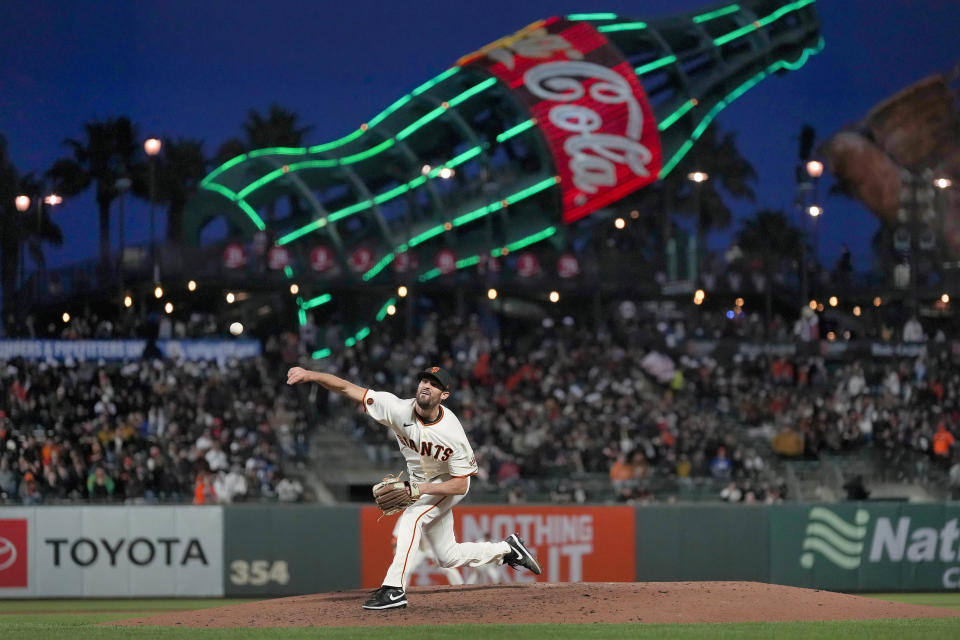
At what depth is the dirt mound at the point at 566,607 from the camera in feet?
34.5

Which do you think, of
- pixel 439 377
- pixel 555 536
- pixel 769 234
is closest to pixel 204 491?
pixel 555 536

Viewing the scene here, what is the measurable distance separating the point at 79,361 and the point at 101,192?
22448mm

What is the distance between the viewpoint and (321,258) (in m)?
36.6

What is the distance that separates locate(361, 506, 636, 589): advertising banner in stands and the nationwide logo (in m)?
2.64

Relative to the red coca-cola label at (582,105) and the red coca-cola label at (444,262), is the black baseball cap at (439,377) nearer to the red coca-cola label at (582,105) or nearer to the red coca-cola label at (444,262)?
the red coca-cola label at (444,262)

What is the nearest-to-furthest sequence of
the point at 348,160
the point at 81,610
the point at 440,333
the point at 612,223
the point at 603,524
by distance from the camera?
the point at 81,610 → the point at 603,524 → the point at 440,333 → the point at 348,160 → the point at 612,223

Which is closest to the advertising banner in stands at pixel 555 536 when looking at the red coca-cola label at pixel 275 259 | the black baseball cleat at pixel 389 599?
the black baseball cleat at pixel 389 599

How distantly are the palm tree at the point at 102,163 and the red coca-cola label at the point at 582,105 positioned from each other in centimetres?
1479

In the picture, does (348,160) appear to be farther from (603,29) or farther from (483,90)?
(603,29)

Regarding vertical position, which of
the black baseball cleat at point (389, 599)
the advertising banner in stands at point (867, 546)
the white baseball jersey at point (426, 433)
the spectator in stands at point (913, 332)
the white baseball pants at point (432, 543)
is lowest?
the advertising banner in stands at point (867, 546)

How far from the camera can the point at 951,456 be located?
25375mm

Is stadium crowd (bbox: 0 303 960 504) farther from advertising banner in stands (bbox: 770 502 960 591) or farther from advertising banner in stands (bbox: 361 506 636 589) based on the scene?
advertising banner in stands (bbox: 770 502 960 591)

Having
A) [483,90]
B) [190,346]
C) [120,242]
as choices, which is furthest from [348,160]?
[190,346]

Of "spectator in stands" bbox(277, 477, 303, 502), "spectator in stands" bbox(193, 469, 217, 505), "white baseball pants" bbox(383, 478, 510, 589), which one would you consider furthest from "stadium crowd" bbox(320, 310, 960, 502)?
"white baseball pants" bbox(383, 478, 510, 589)
